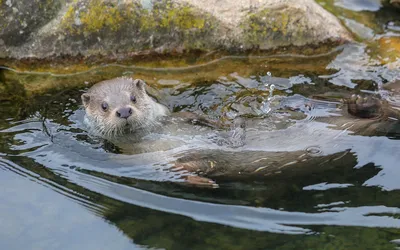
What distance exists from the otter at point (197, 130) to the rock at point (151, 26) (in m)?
1.01

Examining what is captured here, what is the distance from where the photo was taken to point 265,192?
4148 mm

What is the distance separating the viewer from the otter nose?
4.48m

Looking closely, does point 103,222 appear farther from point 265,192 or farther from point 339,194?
A: point 339,194

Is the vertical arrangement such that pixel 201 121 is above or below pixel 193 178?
above

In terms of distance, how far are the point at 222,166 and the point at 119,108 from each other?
3.30 feet

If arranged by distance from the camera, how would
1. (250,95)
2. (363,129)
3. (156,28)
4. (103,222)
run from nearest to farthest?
1. (103,222)
2. (363,129)
3. (250,95)
4. (156,28)

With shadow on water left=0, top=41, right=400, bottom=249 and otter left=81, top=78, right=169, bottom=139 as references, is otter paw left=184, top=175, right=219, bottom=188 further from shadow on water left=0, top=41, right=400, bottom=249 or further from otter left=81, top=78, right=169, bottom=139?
otter left=81, top=78, right=169, bottom=139

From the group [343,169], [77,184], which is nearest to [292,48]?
[343,169]

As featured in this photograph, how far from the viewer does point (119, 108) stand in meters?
4.55

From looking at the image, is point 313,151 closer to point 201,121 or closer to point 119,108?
point 201,121

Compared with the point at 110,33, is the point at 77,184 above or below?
below

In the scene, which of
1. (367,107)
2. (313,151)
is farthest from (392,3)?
(313,151)

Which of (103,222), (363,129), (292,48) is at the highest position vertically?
(292,48)

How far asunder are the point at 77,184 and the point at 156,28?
2.16m
